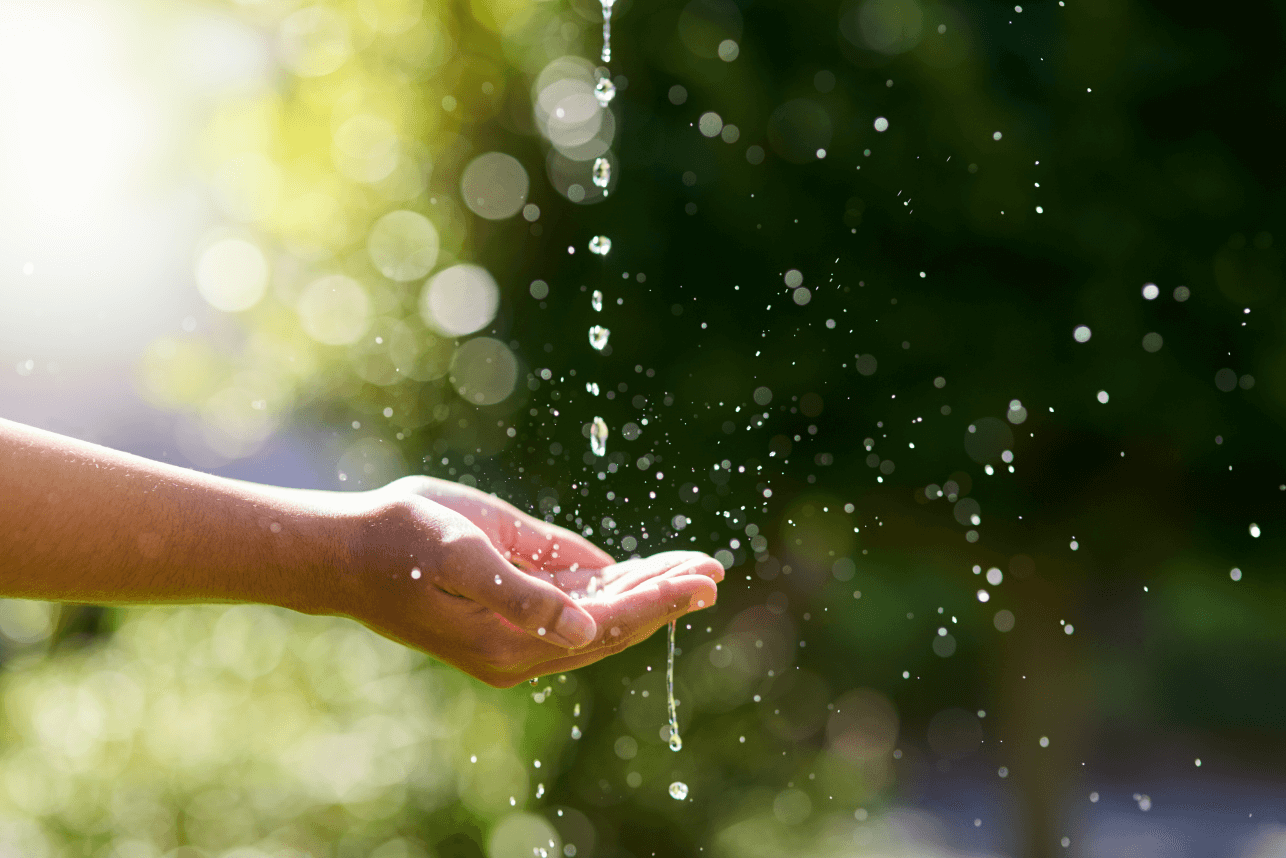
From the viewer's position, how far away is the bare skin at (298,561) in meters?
1.71

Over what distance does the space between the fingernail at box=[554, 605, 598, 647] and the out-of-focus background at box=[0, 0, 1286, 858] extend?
Answer: 3820 mm

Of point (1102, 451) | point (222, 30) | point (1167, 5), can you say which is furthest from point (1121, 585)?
point (222, 30)

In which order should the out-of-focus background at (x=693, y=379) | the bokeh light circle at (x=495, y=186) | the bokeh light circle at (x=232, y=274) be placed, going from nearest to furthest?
the out-of-focus background at (x=693, y=379) < the bokeh light circle at (x=495, y=186) < the bokeh light circle at (x=232, y=274)

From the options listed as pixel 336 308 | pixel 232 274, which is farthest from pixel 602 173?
pixel 232 274

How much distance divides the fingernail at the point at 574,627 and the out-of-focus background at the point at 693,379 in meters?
3.82

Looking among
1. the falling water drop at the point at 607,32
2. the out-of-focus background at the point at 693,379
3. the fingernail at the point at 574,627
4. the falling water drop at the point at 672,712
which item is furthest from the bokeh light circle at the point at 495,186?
the fingernail at the point at 574,627

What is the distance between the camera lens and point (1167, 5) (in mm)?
5691

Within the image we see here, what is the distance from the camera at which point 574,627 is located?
5.68 ft

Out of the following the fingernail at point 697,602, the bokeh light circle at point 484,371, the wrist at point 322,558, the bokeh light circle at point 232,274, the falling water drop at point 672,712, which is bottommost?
the falling water drop at point 672,712

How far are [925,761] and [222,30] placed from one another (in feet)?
27.6

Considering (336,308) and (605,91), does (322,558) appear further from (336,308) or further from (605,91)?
(336,308)

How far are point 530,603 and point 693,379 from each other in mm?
4034

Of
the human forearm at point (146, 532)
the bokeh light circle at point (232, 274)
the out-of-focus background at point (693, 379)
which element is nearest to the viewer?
the human forearm at point (146, 532)

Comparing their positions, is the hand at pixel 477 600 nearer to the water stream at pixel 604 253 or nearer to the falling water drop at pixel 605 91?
the water stream at pixel 604 253
